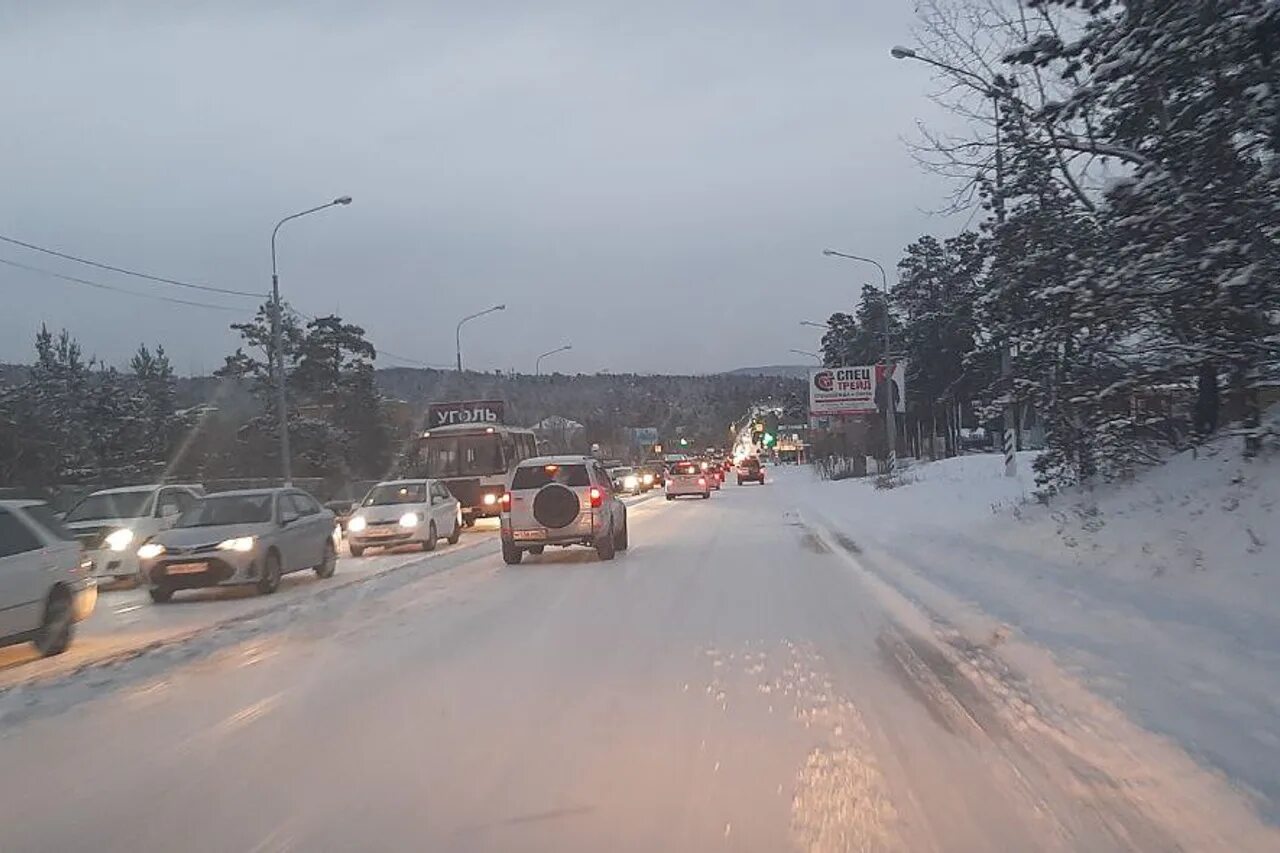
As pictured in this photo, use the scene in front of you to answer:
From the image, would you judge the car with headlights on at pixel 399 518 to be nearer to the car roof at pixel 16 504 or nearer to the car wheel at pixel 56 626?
the car roof at pixel 16 504

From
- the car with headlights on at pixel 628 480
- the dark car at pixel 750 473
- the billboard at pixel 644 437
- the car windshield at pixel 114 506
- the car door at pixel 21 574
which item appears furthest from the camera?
the billboard at pixel 644 437

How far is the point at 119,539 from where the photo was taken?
763 inches

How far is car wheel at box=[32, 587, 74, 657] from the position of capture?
38.7 feet

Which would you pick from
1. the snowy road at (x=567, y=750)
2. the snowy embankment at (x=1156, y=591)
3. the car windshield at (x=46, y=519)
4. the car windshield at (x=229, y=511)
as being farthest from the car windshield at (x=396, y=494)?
the car windshield at (x=46, y=519)

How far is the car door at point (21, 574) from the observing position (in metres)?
11.1

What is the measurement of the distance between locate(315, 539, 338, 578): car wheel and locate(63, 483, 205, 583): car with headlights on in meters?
2.32

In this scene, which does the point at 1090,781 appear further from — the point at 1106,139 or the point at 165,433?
the point at 165,433

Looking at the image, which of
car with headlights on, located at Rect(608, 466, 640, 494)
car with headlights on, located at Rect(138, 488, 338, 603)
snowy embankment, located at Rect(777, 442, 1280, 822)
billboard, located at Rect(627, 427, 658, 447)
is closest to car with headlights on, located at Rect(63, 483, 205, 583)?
car with headlights on, located at Rect(138, 488, 338, 603)

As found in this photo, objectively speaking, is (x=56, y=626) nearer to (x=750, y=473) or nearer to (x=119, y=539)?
(x=119, y=539)

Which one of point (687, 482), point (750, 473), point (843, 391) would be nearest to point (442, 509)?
point (687, 482)

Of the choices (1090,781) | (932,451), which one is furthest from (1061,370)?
(932,451)

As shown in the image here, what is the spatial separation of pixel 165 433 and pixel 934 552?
4767 centimetres

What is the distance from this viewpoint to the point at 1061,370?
17969mm

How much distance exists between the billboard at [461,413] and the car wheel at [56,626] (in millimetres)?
28079
